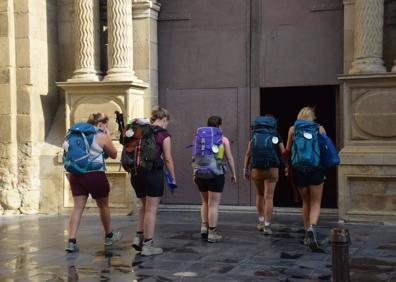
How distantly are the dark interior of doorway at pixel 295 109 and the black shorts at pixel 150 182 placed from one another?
467 centimetres

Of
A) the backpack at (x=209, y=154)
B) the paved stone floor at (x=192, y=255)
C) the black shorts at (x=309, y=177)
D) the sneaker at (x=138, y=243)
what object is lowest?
the paved stone floor at (x=192, y=255)

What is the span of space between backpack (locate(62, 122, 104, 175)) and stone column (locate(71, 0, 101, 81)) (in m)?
3.49

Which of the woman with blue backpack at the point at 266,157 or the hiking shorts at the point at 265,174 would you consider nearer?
the woman with blue backpack at the point at 266,157

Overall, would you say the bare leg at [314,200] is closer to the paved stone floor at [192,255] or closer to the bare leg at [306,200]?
the bare leg at [306,200]

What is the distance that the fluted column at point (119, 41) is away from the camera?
1105cm

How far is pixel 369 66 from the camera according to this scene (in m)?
9.91

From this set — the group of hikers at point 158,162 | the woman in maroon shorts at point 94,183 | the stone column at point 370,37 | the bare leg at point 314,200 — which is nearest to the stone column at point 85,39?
the group of hikers at point 158,162

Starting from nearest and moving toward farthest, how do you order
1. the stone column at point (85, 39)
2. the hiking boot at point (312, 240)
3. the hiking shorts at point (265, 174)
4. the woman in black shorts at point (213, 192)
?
the hiking boot at point (312, 240) < the woman in black shorts at point (213, 192) < the hiking shorts at point (265, 174) < the stone column at point (85, 39)

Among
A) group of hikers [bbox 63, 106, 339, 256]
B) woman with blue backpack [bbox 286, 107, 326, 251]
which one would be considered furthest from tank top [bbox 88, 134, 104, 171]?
woman with blue backpack [bbox 286, 107, 326, 251]

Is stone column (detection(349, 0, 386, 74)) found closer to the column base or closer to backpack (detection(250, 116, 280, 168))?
the column base

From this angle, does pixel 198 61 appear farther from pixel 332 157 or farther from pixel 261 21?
pixel 332 157

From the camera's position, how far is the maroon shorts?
25.8ft

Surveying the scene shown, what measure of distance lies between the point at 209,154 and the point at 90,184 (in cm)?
150

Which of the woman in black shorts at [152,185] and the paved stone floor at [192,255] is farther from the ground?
the woman in black shorts at [152,185]
